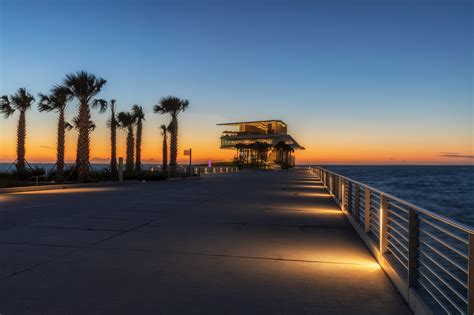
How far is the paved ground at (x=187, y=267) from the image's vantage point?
519 centimetres

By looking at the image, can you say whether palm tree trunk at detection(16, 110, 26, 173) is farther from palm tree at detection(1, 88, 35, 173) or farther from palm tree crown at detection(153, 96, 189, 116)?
palm tree crown at detection(153, 96, 189, 116)

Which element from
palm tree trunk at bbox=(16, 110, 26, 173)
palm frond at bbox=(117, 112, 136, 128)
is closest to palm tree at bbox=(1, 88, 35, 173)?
palm tree trunk at bbox=(16, 110, 26, 173)

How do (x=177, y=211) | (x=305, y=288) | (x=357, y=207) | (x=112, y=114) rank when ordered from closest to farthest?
(x=305, y=288), (x=357, y=207), (x=177, y=211), (x=112, y=114)

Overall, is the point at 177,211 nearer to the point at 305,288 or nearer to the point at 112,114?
the point at 305,288

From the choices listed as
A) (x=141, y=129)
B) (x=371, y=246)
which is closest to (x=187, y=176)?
(x=141, y=129)

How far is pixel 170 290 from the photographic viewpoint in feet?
18.7

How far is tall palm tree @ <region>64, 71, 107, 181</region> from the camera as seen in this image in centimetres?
3028

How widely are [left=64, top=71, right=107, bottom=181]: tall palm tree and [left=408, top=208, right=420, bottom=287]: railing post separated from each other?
1089 inches

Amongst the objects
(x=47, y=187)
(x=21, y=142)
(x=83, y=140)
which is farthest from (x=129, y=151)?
(x=47, y=187)

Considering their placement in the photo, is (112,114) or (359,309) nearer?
(359,309)

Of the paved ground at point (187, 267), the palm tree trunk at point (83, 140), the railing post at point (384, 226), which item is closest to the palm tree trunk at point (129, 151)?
the palm tree trunk at point (83, 140)

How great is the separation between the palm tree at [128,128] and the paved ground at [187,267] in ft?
103

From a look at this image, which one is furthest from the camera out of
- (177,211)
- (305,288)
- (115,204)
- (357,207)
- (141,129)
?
(141,129)

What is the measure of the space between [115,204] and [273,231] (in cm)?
798
